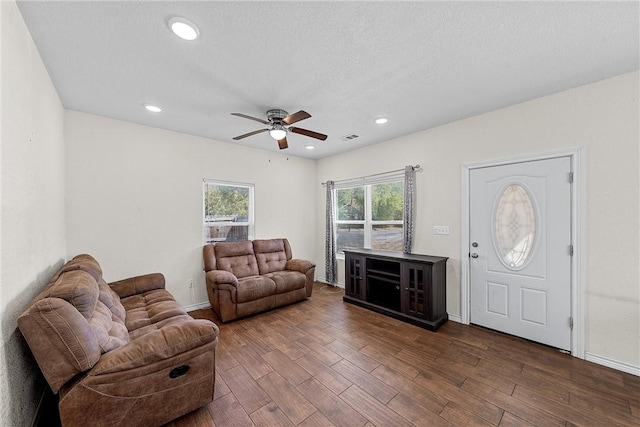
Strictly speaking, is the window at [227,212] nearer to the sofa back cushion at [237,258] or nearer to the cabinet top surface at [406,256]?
the sofa back cushion at [237,258]

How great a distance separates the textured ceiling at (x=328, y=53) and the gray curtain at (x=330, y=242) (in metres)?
2.28

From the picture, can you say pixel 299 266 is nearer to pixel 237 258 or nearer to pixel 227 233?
pixel 237 258

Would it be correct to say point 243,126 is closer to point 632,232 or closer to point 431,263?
point 431,263

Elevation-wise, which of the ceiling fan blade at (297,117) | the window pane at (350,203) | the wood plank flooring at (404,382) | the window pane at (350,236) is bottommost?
the wood plank flooring at (404,382)

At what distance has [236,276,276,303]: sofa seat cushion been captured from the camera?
3.43 meters

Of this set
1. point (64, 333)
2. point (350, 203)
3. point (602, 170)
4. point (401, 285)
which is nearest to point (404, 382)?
point (401, 285)

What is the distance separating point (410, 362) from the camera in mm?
2438

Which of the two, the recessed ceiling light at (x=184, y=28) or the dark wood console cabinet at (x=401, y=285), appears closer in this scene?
the recessed ceiling light at (x=184, y=28)

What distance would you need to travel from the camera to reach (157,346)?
1.60m

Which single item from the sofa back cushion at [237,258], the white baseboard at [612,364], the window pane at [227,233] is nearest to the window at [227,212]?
the window pane at [227,233]

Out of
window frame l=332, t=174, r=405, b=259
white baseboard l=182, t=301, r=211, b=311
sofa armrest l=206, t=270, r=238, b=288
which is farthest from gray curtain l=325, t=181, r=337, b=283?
white baseboard l=182, t=301, r=211, b=311

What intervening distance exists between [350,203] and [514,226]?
2739 mm

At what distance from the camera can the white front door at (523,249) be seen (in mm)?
2643

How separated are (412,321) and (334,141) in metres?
2.98
